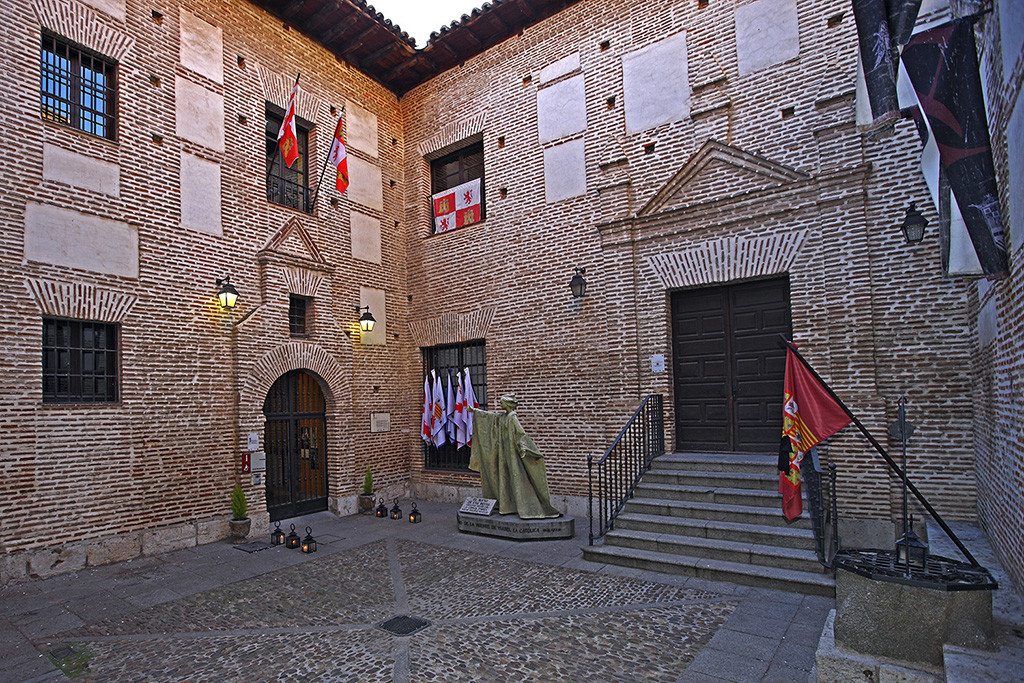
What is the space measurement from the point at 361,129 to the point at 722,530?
9.47m

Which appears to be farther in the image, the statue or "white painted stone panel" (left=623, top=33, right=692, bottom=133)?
"white painted stone panel" (left=623, top=33, right=692, bottom=133)

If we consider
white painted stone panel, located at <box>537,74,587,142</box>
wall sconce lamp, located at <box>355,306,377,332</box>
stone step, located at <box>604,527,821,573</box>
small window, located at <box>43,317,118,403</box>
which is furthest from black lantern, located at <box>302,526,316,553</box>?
white painted stone panel, located at <box>537,74,587,142</box>

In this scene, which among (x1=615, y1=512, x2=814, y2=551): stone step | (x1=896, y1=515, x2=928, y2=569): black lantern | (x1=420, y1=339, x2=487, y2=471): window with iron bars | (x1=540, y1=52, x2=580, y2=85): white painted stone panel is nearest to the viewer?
(x1=896, y1=515, x2=928, y2=569): black lantern

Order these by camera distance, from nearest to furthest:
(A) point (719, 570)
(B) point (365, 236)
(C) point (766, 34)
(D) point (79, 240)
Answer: (A) point (719, 570) < (D) point (79, 240) < (C) point (766, 34) < (B) point (365, 236)

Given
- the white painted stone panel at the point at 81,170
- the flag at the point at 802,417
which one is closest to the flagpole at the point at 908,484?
the flag at the point at 802,417

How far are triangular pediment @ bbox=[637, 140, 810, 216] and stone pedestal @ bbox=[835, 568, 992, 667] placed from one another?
5531mm

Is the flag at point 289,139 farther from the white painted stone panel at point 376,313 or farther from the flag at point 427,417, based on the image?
the flag at point 427,417

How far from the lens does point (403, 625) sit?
16.2 feet

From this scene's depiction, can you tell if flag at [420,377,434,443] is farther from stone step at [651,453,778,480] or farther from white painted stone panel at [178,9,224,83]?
white painted stone panel at [178,9,224,83]

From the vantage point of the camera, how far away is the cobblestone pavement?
13.6ft

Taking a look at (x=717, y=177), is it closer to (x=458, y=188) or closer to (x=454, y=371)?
(x=458, y=188)

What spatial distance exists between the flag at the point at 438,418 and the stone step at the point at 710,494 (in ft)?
14.6

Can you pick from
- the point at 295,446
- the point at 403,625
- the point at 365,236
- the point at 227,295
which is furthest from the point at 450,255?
the point at 403,625

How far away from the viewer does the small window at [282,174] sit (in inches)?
378
